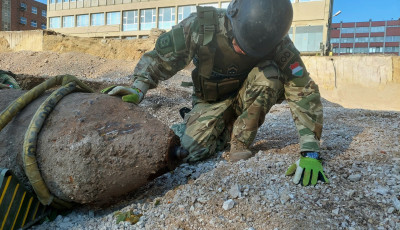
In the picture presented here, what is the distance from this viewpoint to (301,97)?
2404 millimetres

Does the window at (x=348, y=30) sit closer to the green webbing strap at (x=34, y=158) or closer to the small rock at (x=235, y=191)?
the small rock at (x=235, y=191)

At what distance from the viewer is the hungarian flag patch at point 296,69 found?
2447 mm

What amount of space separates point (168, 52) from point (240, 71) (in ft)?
2.23

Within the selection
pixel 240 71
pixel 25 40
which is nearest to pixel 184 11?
pixel 25 40

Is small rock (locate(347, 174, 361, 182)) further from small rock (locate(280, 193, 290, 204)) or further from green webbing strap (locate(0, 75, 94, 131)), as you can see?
green webbing strap (locate(0, 75, 94, 131))

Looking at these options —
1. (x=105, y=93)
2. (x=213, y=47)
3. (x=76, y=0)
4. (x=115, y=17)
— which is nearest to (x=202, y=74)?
(x=213, y=47)

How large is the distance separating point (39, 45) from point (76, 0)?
1735cm

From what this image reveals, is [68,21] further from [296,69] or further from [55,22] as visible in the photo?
[296,69]

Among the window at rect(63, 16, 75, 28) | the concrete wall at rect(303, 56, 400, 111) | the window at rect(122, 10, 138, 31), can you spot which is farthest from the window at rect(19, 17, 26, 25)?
the concrete wall at rect(303, 56, 400, 111)

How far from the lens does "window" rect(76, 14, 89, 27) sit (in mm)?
28111

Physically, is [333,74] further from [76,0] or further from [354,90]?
[76,0]

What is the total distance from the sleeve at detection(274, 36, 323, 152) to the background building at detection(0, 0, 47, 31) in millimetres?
37778

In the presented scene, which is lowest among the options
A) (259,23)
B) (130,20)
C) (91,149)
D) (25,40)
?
(91,149)

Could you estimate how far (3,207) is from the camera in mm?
1535
